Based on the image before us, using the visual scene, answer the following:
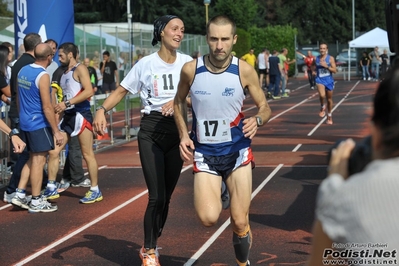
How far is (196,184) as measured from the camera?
6.29 metres

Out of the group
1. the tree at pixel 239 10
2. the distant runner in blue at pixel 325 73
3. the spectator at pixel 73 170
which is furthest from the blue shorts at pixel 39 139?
the tree at pixel 239 10

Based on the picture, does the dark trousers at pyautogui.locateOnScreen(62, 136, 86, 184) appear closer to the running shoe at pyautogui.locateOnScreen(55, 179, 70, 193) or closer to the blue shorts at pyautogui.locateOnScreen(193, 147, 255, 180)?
the running shoe at pyautogui.locateOnScreen(55, 179, 70, 193)

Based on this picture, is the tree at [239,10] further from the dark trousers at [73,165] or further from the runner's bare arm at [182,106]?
the runner's bare arm at [182,106]

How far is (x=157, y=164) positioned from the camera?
6996 millimetres

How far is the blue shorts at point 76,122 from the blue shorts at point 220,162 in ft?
15.3

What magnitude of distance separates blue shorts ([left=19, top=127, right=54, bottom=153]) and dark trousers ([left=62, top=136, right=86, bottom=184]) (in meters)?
2.04

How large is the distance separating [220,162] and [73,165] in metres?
6.12

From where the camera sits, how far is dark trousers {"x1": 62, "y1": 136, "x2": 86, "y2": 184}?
1210 cm

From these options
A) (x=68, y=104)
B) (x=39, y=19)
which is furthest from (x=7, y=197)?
(x=39, y=19)

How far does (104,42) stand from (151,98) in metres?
21.1

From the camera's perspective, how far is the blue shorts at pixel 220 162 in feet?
20.7

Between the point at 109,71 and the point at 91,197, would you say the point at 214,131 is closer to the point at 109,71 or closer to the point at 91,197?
the point at 91,197

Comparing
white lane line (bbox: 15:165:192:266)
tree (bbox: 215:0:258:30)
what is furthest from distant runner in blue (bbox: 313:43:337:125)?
tree (bbox: 215:0:258:30)

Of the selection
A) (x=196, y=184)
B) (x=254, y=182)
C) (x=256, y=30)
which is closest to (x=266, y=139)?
(x=254, y=182)
